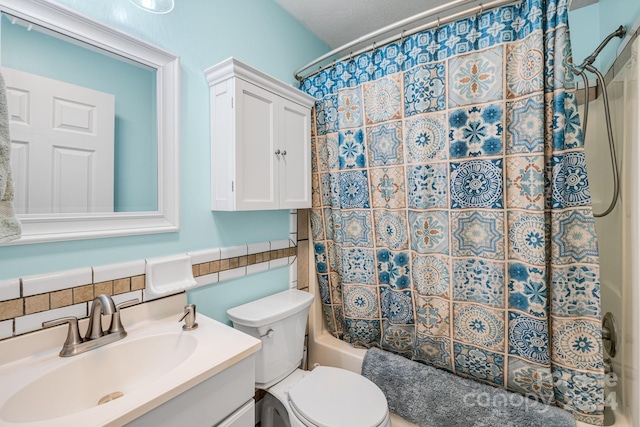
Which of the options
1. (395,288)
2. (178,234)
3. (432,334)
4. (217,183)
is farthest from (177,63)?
(432,334)

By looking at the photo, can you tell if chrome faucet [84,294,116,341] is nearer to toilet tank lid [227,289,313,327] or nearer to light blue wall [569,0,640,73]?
toilet tank lid [227,289,313,327]

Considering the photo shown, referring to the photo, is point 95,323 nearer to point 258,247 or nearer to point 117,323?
point 117,323

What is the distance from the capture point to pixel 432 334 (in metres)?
1.37

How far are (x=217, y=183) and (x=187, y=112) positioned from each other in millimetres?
330

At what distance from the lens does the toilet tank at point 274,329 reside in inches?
50.2

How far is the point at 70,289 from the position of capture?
0.90 m

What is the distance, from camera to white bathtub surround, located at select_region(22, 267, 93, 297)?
83cm

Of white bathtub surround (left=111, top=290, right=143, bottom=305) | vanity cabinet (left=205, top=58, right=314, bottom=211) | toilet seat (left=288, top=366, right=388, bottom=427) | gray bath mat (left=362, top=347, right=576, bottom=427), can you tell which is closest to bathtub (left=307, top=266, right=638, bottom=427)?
gray bath mat (left=362, top=347, right=576, bottom=427)

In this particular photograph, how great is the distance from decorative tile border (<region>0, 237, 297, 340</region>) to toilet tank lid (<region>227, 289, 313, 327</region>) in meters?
0.20

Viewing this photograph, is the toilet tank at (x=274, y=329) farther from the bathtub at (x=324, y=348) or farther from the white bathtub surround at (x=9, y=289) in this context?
the white bathtub surround at (x=9, y=289)

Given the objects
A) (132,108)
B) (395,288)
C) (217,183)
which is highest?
(132,108)

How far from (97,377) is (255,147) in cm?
102

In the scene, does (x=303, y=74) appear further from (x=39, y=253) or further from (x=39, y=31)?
(x=39, y=253)

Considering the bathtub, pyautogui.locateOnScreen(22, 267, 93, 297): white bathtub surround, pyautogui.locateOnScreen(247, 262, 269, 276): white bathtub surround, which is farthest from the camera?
the bathtub
